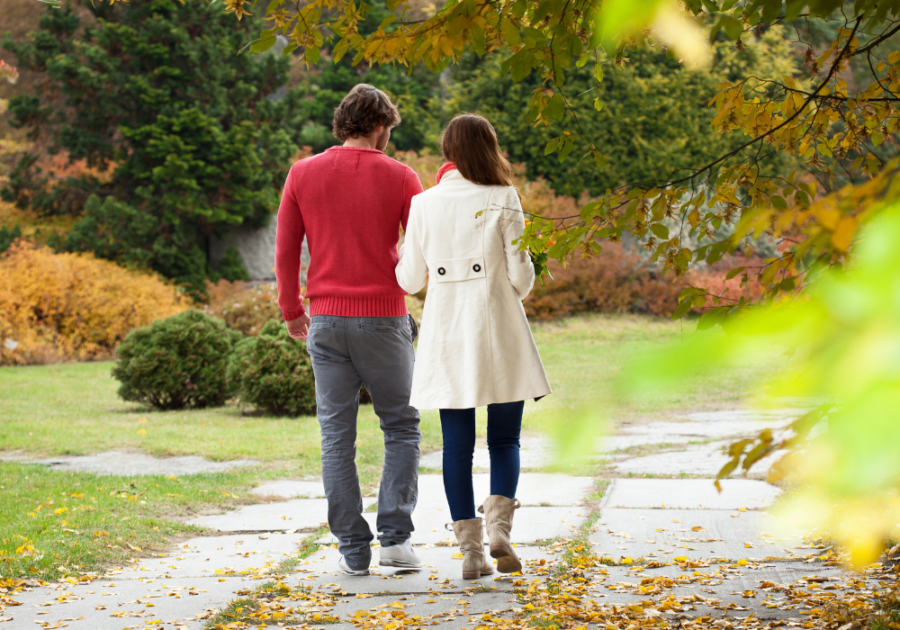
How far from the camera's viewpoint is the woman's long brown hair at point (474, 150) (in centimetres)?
284

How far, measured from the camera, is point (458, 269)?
2.85 m

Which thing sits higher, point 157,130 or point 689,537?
point 157,130

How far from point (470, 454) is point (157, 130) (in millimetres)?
14718

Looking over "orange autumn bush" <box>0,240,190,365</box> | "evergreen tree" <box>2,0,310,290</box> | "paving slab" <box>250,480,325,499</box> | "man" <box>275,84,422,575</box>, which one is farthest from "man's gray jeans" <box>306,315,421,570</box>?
"evergreen tree" <box>2,0,310,290</box>

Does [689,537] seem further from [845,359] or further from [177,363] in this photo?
[177,363]

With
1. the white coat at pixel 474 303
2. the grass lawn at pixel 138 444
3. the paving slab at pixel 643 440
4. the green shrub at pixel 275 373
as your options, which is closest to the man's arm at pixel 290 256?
the white coat at pixel 474 303

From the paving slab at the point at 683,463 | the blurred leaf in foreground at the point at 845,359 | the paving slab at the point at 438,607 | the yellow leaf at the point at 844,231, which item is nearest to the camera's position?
the blurred leaf in foreground at the point at 845,359

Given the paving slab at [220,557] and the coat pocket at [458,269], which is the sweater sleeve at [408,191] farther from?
the paving slab at [220,557]

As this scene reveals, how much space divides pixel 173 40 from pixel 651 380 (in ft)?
57.6

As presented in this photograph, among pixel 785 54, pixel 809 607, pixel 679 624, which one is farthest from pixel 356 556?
pixel 785 54

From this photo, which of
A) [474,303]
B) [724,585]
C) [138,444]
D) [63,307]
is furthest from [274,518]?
[63,307]

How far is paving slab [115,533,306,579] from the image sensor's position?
3.03 m

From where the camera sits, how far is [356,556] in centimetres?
292

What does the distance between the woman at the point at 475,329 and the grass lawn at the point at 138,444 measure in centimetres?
42
